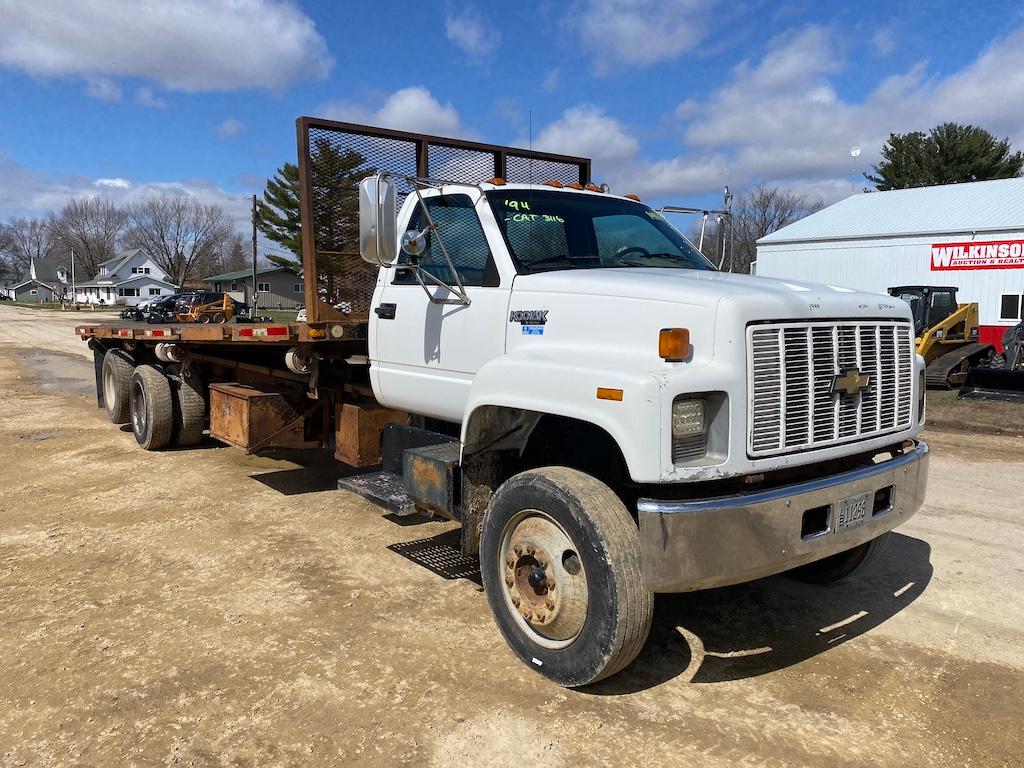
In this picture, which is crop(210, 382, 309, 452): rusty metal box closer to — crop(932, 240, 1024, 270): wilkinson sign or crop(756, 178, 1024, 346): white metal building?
crop(756, 178, 1024, 346): white metal building

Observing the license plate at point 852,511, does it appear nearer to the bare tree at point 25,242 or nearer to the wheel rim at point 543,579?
the wheel rim at point 543,579

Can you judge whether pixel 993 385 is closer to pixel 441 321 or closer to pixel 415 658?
pixel 441 321

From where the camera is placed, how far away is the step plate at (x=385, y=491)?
4.66m

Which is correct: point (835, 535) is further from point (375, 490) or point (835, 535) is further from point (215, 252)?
point (215, 252)

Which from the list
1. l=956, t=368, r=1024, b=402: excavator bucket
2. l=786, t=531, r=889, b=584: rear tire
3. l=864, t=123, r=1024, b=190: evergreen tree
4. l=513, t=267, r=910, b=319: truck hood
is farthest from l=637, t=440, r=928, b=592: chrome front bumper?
l=864, t=123, r=1024, b=190: evergreen tree

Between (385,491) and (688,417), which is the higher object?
(688,417)

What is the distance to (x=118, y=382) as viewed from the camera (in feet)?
31.1

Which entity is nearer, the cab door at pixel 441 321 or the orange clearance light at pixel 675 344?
the orange clearance light at pixel 675 344

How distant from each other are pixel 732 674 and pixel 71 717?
2.95 meters

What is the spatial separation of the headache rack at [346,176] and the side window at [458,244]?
56cm

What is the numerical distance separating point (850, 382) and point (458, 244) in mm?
2206

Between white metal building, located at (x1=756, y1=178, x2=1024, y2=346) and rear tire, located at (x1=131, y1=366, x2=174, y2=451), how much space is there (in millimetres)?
18804

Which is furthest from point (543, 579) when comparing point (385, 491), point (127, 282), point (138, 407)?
point (127, 282)

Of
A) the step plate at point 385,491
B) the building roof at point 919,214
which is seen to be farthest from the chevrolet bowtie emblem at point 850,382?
the building roof at point 919,214
